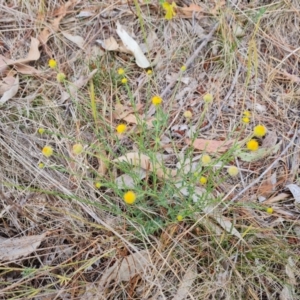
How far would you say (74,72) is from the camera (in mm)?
1706

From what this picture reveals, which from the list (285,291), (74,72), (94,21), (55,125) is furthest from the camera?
(94,21)

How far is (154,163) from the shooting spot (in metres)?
1.34

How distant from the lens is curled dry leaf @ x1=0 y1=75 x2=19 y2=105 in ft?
5.26

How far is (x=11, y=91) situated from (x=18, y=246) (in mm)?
585

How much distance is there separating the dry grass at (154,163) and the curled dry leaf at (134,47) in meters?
0.03

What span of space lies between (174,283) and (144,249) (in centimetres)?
13

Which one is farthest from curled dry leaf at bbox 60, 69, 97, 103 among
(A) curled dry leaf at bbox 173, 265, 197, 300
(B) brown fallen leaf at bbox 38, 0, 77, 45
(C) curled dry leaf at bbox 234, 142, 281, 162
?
(A) curled dry leaf at bbox 173, 265, 197, 300

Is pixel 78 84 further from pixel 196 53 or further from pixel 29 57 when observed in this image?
pixel 196 53

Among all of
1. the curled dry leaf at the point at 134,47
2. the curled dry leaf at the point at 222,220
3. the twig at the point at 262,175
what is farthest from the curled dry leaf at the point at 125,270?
the curled dry leaf at the point at 134,47

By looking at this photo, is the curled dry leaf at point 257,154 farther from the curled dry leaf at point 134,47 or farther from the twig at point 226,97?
the curled dry leaf at point 134,47

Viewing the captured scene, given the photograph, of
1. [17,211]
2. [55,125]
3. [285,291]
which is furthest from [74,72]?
[285,291]

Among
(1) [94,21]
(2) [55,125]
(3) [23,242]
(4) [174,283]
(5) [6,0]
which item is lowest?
(4) [174,283]

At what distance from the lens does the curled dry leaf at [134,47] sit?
173 centimetres

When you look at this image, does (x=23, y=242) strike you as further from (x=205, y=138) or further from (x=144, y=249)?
(x=205, y=138)
